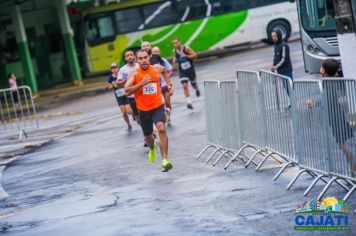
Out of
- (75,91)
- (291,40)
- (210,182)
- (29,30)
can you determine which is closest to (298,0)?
(210,182)

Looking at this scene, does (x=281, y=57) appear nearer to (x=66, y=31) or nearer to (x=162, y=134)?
(x=162, y=134)

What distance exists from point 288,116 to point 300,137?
1.81 ft

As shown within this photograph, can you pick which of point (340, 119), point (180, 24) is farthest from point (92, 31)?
point (340, 119)

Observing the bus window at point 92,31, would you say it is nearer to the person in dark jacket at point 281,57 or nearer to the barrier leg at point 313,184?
the person in dark jacket at point 281,57

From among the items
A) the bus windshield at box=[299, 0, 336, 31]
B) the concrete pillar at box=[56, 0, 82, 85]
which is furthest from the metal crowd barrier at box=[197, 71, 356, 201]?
the concrete pillar at box=[56, 0, 82, 85]

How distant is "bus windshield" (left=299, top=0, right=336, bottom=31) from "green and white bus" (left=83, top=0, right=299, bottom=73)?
17780 millimetres

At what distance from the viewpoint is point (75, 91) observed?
36.2 meters

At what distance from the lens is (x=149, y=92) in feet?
43.0

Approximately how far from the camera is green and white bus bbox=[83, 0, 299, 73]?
3869 centimetres

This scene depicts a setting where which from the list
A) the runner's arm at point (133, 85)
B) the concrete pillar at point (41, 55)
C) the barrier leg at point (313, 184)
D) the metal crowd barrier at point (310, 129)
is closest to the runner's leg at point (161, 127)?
the runner's arm at point (133, 85)

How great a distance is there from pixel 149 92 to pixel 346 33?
3138 millimetres

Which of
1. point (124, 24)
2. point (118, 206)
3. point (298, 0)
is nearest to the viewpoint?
point (118, 206)

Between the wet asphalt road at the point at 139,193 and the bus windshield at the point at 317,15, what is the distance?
4.05m

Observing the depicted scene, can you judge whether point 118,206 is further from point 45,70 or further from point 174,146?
point 45,70
